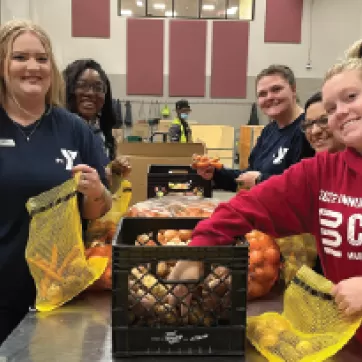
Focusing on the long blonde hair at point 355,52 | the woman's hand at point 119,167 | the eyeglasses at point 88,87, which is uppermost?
the long blonde hair at point 355,52

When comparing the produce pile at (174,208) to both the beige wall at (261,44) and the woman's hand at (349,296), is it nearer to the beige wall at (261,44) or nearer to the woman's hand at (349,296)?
the woman's hand at (349,296)

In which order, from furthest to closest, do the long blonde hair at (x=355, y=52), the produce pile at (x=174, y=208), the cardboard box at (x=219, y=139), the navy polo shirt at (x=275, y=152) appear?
the cardboard box at (x=219, y=139)
the navy polo shirt at (x=275, y=152)
the produce pile at (x=174, y=208)
the long blonde hair at (x=355, y=52)

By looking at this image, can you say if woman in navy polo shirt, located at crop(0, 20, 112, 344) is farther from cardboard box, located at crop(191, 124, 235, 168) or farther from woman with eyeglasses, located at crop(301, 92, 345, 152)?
cardboard box, located at crop(191, 124, 235, 168)

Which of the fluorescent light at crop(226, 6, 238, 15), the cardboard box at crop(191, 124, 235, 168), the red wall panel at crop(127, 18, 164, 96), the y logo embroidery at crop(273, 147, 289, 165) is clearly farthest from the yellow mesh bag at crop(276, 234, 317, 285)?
the fluorescent light at crop(226, 6, 238, 15)

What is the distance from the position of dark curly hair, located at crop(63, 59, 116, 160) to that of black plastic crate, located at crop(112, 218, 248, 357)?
1608 millimetres

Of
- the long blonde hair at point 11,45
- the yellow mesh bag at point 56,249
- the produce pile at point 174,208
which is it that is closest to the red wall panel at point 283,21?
the produce pile at point 174,208

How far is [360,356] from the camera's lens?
3.11 feet

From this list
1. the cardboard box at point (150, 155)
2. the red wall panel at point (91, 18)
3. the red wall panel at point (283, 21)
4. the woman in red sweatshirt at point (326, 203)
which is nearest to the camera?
the woman in red sweatshirt at point (326, 203)

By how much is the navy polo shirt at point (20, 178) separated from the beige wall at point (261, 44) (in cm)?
837

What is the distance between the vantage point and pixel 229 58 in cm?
950

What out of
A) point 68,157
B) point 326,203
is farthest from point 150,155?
point 326,203

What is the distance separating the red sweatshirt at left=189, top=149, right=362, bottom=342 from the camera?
38.9 inches

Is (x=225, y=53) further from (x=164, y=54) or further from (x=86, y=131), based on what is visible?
(x=86, y=131)

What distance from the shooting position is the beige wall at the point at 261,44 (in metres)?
9.35
